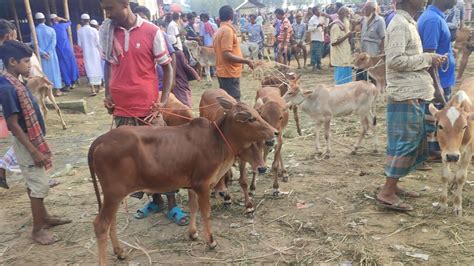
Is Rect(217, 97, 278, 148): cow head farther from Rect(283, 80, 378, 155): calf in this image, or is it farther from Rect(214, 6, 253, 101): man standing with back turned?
Rect(283, 80, 378, 155): calf

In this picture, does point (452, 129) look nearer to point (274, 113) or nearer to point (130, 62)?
point (274, 113)

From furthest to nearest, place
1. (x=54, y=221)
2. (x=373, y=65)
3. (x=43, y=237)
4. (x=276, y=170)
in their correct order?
(x=373, y=65) < (x=276, y=170) < (x=54, y=221) < (x=43, y=237)

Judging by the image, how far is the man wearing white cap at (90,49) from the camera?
12203mm

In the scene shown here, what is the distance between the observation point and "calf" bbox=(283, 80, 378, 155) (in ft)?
21.8

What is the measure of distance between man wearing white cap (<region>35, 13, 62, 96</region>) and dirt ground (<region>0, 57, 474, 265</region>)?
20.3 feet

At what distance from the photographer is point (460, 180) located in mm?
4391

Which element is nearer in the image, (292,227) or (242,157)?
(242,157)

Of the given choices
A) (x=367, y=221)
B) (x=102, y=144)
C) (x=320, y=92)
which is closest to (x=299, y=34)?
(x=320, y=92)

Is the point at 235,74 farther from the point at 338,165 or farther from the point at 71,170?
the point at 71,170

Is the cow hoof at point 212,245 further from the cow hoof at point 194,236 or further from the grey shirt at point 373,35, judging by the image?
the grey shirt at point 373,35

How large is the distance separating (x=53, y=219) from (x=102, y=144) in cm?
175

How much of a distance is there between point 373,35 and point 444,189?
478 centimetres

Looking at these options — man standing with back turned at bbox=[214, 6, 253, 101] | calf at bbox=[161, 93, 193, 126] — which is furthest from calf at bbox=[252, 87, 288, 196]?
calf at bbox=[161, 93, 193, 126]

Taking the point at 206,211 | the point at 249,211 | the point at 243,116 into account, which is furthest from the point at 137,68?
the point at 249,211
